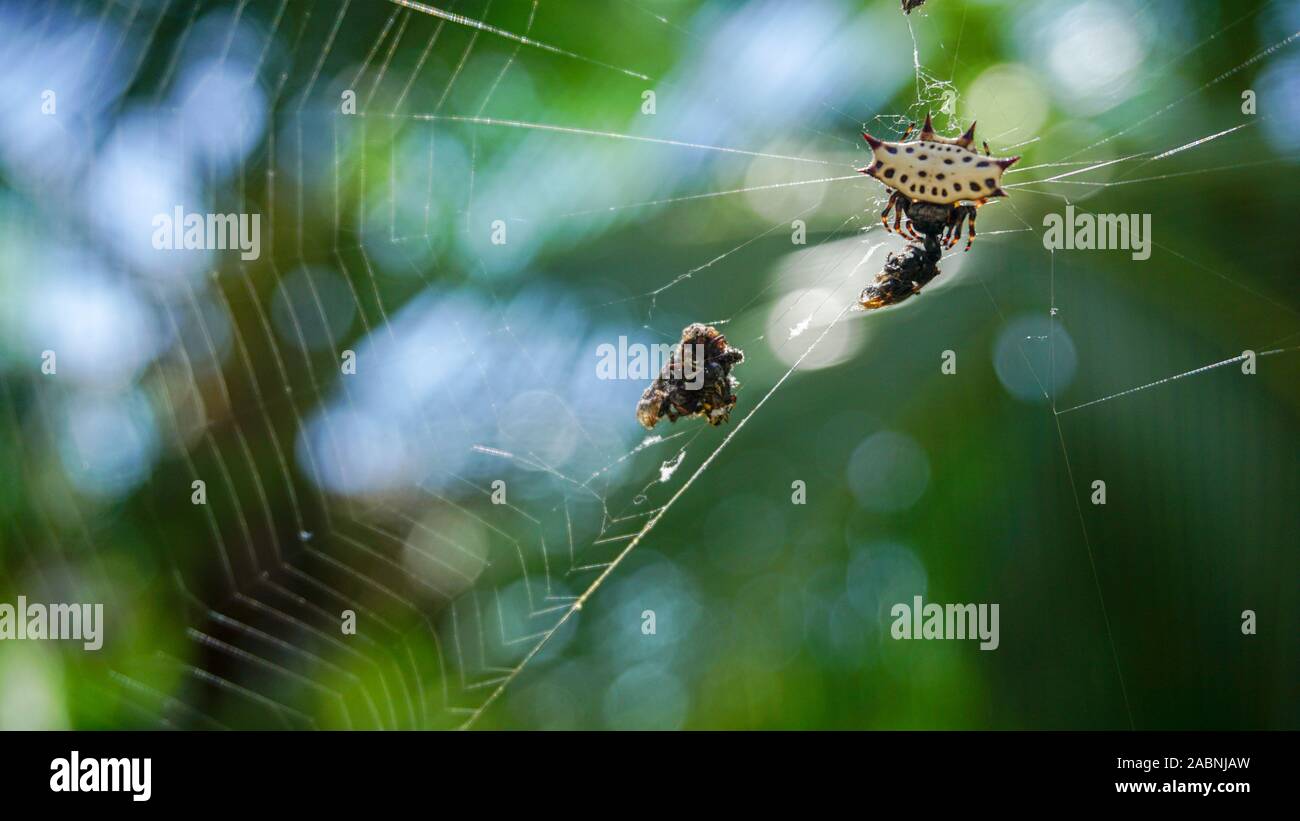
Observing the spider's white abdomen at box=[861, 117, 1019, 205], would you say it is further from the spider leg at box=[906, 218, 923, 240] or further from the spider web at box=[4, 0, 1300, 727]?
the spider web at box=[4, 0, 1300, 727]

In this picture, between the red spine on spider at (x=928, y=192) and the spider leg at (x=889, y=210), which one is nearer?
the red spine on spider at (x=928, y=192)

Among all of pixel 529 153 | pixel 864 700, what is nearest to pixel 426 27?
pixel 529 153

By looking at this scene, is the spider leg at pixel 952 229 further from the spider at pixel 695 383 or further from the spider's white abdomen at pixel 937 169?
the spider at pixel 695 383

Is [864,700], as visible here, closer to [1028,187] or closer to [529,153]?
[1028,187]

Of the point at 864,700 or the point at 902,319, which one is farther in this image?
the point at 902,319

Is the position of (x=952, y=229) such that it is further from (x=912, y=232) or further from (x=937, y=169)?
(x=937, y=169)

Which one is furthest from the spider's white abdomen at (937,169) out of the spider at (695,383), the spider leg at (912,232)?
the spider at (695,383)

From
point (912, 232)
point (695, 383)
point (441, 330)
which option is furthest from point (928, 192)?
point (441, 330)
